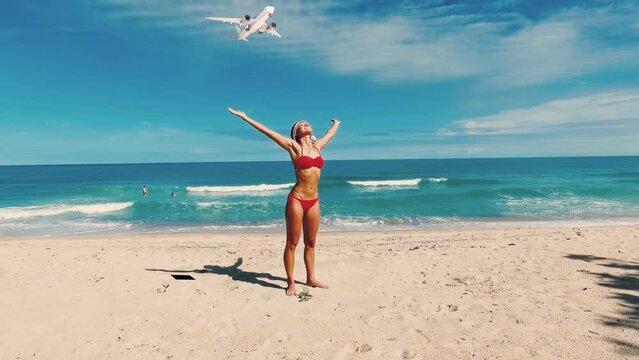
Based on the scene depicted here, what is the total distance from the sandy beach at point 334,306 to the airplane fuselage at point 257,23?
4.17 metres

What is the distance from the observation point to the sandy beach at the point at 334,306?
13.4 ft

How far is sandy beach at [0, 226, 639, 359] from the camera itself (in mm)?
4082

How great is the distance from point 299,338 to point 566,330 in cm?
289

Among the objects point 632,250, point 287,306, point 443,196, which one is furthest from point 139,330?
point 443,196

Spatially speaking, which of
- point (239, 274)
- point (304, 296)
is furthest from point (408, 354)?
point (239, 274)

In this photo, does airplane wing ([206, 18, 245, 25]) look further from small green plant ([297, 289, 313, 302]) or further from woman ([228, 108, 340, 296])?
small green plant ([297, 289, 313, 302])

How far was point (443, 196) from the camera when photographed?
3055 cm

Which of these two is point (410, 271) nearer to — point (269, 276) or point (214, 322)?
point (269, 276)

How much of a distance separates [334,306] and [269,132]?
8.24 feet

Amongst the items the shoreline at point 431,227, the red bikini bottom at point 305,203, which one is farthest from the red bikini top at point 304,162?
the shoreline at point 431,227

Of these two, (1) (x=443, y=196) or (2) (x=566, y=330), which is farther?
(1) (x=443, y=196)

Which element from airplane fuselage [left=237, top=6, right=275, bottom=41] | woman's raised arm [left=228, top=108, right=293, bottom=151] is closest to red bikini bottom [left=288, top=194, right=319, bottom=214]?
woman's raised arm [left=228, top=108, right=293, bottom=151]

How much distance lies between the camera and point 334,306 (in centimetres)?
530

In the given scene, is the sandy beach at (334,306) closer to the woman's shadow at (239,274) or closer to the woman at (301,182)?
the woman's shadow at (239,274)
